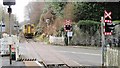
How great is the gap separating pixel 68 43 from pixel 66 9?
758 centimetres

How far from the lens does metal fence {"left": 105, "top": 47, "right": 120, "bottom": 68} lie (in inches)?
723

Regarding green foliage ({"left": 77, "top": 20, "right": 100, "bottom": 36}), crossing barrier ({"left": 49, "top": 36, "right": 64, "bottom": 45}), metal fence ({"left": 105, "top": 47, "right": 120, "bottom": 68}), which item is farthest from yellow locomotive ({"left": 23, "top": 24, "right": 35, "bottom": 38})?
metal fence ({"left": 105, "top": 47, "right": 120, "bottom": 68})

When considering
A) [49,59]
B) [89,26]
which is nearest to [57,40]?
[89,26]

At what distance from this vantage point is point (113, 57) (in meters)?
19.3

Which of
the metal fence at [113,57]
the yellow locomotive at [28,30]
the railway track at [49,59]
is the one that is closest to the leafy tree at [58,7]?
the yellow locomotive at [28,30]

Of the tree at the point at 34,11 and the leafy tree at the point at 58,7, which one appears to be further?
the tree at the point at 34,11

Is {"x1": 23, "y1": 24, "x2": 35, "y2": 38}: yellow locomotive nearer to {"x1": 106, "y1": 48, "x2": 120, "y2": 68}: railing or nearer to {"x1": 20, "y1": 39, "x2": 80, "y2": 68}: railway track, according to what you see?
{"x1": 20, "y1": 39, "x2": 80, "y2": 68}: railway track

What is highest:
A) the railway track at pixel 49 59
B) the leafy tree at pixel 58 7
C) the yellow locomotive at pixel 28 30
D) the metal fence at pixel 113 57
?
the leafy tree at pixel 58 7

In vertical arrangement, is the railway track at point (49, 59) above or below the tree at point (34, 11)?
below

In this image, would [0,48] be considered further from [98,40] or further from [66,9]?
[66,9]

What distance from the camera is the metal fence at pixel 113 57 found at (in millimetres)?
18369

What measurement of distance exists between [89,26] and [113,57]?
3257 cm

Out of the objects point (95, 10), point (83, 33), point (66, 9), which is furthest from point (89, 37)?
point (66, 9)

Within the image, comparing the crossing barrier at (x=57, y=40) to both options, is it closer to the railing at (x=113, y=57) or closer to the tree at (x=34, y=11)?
the tree at (x=34, y=11)
